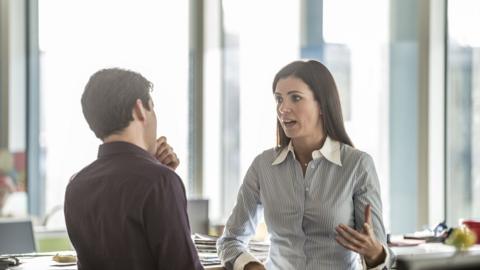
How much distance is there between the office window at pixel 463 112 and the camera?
516 cm

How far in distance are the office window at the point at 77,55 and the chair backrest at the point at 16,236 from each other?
2017 mm

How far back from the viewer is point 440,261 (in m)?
1.06

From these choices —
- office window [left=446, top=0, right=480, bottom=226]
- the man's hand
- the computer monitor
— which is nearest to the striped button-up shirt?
the man's hand

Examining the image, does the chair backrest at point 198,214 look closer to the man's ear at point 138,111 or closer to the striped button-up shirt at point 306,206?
the striped button-up shirt at point 306,206

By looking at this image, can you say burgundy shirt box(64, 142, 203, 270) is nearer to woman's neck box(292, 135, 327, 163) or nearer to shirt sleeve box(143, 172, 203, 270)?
shirt sleeve box(143, 172, 203, 270)

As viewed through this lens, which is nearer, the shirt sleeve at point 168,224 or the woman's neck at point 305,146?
the shirt sleeve at point 168,224

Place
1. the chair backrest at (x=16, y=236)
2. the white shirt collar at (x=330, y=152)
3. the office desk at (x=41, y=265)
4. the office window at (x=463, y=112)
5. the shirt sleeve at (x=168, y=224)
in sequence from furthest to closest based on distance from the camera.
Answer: the office window at (x=463, y=112) < the chair backrest at (x=16, y=236) < the office desk at (x=41, y=265) < the white shirt collar at (x=330, y=152) < the shirt sleeve at (x=168, y=224)

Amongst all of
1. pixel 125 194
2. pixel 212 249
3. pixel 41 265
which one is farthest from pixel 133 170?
pixel 212 249

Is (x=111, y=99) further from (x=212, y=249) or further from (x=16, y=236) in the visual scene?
(x=16, y=236)

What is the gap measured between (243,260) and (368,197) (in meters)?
0.49

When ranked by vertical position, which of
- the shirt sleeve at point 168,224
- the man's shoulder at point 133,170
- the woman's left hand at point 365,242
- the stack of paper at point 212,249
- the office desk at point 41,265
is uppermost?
the man's shoulder at point 133,170

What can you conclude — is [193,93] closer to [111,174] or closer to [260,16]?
[260,16]

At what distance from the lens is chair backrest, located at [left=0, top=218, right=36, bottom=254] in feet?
13.8

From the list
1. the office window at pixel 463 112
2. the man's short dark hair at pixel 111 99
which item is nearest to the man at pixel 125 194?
the man's short dark hair at pixel 111 99
